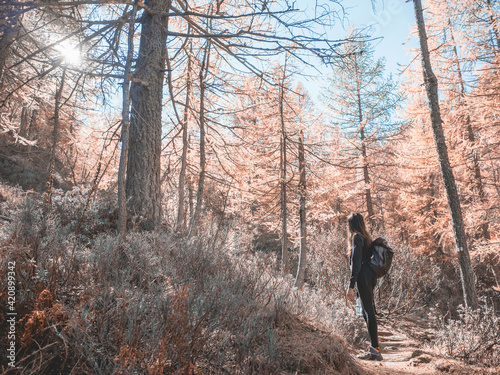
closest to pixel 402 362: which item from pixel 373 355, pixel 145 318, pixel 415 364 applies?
pixel 415 364

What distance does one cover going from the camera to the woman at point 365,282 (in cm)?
357

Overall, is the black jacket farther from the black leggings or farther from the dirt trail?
the dirt trail

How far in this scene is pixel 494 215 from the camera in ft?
31.2

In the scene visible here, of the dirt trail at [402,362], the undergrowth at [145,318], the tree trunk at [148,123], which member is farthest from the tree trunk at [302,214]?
the undergrowth at [145,318]

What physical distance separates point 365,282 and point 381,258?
38cm

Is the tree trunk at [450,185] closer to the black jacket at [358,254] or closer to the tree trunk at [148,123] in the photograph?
the black jacket at [358,254]

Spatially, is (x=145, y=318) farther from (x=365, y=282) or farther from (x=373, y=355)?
(x=373, y=355)

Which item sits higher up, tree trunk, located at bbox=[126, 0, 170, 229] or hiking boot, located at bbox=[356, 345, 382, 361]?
tree trunk, located at bbox=[126, 0, 170, 229]

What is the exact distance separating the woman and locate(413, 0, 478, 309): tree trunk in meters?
3.78

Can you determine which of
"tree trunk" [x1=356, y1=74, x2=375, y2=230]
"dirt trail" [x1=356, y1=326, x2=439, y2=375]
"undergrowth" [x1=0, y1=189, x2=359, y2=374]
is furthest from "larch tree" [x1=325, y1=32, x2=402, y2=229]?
"undergrowth" [x1=0, y1=189, x2=359, y2=374]

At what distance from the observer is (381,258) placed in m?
3.64

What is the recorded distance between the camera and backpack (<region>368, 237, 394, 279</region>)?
3621 millimetres

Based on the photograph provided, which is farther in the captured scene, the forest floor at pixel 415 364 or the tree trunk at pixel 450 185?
the tree trunk at pixel 450 185

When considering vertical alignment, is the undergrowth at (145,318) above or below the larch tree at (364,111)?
below
